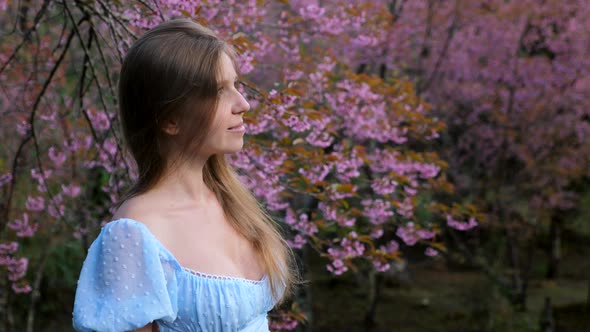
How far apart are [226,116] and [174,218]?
0.25 meters

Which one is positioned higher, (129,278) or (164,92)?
(164,92)

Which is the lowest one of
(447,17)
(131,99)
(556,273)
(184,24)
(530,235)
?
(556,273)

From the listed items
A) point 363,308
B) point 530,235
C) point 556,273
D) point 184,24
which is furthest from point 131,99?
point 556,273

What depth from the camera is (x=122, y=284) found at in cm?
135

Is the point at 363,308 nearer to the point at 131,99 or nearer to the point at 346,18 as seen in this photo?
the point at 346,18

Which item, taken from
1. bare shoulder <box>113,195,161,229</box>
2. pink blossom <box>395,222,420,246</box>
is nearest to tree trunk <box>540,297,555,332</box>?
pink blossom <box>395,222,420,246</box>

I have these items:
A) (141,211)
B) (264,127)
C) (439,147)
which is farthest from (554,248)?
(141,211)

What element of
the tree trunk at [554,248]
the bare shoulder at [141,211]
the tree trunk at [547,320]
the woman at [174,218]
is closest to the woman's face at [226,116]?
the woman at [174,218]

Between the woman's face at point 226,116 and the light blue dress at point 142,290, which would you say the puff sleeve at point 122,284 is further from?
the woman's face at point 226,116

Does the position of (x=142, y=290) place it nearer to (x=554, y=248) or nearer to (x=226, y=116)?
(x=226, y=116)

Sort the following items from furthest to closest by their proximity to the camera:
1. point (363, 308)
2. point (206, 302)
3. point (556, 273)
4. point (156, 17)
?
point (556, 273) → point (363, 308) → point (156, 17) → point (206, 302)

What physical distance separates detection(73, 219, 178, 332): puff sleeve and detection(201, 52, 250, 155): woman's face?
0.25m

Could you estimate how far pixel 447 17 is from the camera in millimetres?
6852

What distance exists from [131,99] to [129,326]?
1.56 feet
